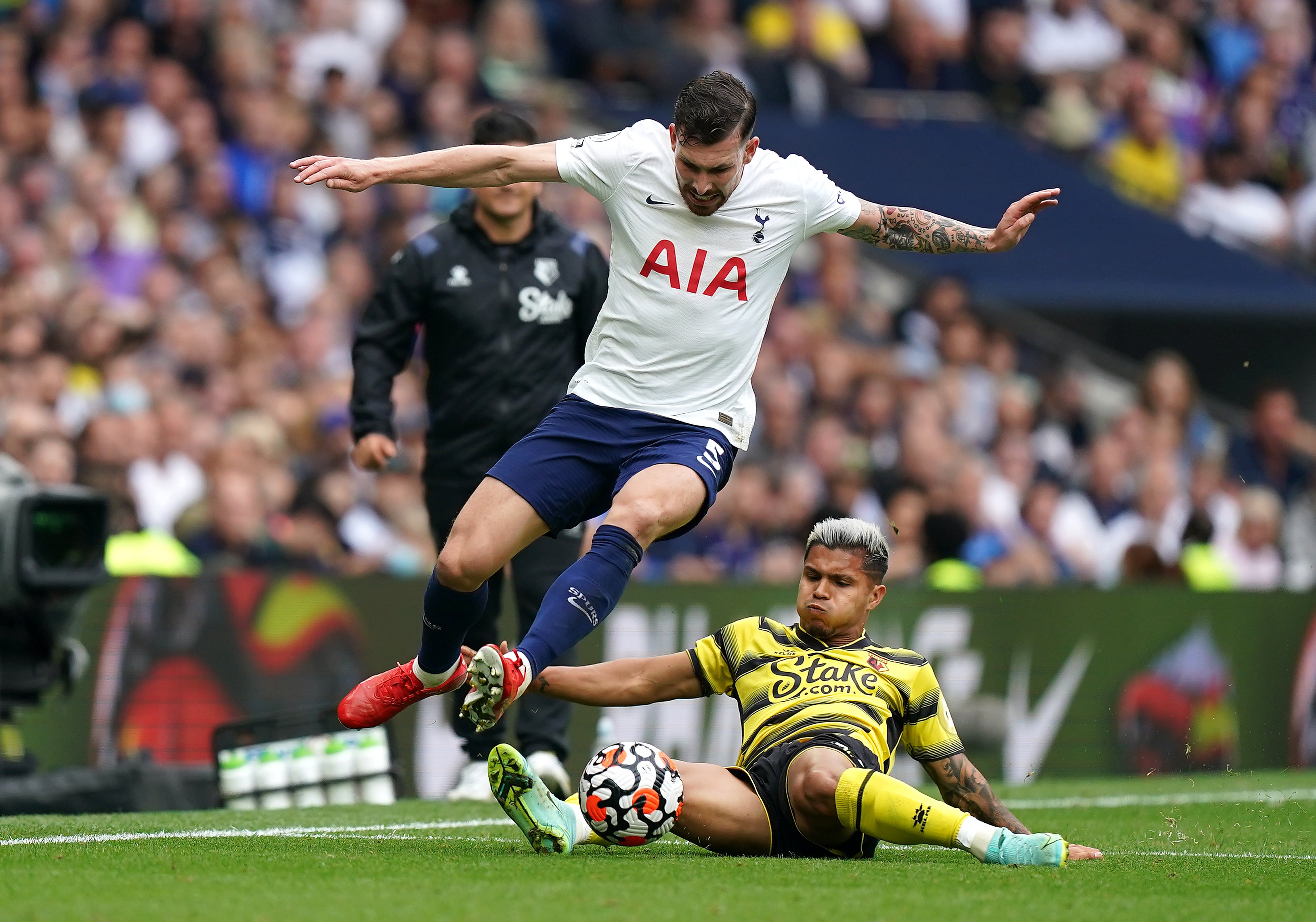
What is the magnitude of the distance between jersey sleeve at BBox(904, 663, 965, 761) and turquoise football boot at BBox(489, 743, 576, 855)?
1.09 m

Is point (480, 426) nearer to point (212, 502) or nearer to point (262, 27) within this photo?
point (212, 502)

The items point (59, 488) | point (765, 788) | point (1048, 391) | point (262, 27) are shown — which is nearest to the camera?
point (765, 788)

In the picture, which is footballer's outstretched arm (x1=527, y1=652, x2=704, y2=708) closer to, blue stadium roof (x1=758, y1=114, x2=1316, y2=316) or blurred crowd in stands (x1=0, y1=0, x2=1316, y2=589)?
blurred crowd in stands (x1=0, y1=0, x2=1316, y2=589)

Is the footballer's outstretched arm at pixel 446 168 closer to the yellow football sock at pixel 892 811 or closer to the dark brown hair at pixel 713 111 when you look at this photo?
the dark brown hair at pixel 713 111

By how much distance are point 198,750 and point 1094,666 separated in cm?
Answer: 504

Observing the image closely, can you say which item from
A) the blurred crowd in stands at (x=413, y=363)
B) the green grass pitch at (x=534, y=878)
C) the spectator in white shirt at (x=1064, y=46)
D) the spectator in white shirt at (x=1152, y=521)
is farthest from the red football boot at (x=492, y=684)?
the spectator in white shirt at (x=1064, y=46)

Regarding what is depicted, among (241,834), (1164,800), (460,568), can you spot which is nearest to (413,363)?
(1164,800)

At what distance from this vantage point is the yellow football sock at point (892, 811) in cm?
557

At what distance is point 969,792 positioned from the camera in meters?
6.03

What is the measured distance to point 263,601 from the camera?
970 centimetres

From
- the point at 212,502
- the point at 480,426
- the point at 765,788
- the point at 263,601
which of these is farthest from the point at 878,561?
the point at 212,502

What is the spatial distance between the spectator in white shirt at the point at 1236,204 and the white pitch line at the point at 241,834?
1306cm

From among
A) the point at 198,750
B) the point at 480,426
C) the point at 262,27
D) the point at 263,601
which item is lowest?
the point at 198,750

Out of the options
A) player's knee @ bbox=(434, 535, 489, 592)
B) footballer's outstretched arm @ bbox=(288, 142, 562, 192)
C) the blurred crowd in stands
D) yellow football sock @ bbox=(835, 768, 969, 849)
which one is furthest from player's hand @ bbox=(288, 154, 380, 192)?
the blurred crowd in stands
